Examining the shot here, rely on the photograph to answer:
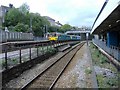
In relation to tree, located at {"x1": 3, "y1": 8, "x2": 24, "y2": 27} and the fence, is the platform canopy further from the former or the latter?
tree, located at {"x1": 3, "y1": 8, "x2": 24, "y2": 27}

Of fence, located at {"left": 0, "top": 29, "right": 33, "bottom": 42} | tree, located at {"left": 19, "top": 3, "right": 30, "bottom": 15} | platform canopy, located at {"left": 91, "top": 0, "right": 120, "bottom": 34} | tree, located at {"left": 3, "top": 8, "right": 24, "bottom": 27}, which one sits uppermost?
tree, located at {"left": 19, "top": 3, "right": 30, "bottom": 15}

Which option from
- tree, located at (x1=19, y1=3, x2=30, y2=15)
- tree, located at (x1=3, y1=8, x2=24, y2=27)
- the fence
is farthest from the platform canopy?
tree, located at (x1=19, y1=3, x2=30, y2=15)

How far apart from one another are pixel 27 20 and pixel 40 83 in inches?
3383

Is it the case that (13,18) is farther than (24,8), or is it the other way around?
(24,8)

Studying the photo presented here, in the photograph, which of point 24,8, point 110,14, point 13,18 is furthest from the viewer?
point 24,8

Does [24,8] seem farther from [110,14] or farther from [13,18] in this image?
[110,14]

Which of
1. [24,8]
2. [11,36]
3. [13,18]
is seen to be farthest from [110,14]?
[24,8]

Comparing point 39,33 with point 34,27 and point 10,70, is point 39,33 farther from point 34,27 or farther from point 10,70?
point 10,70

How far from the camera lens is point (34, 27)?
88.2 metres

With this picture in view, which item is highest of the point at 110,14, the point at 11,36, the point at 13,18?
the point at 13,18

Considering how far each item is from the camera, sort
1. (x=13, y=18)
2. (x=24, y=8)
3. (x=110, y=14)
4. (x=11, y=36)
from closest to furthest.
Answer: (x=110, y=14) → (x=11, y=36) → (x=13, y=18) → (x=24, y=8)

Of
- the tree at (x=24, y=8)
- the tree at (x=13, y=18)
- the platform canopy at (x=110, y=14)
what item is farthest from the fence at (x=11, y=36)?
the tree at (x=24, y=8)

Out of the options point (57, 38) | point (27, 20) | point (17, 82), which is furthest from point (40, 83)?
point (27, 20)

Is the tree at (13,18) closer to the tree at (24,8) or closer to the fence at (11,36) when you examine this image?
the tree at (24,8)
